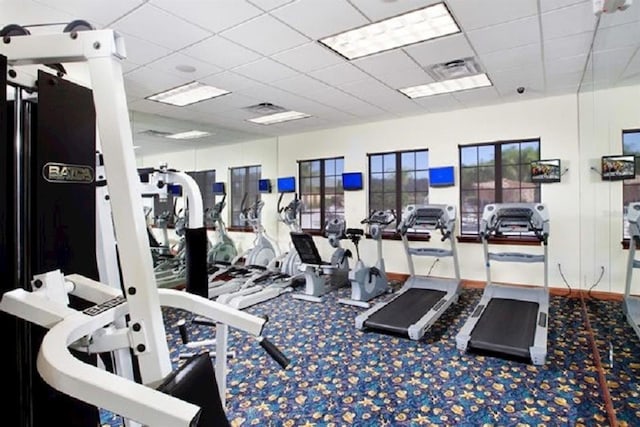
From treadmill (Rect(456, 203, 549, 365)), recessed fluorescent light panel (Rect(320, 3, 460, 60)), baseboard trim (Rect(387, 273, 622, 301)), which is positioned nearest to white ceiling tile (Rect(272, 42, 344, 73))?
recessed fluorescent light panel (Rect(320, 3, 460, 60))

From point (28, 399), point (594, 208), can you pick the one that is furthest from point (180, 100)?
point (594, 208)

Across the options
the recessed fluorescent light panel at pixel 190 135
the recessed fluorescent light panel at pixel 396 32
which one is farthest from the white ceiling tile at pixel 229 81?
the recessed fluorescent light panel at pixel 190 135

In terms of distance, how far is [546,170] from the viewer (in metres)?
5.25

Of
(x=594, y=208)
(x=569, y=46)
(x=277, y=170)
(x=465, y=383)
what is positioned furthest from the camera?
(x=277, y=170)

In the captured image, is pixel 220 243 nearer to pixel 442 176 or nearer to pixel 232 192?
pixel 232 192

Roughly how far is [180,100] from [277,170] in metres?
3.10

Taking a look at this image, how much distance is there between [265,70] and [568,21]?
2.97 meters

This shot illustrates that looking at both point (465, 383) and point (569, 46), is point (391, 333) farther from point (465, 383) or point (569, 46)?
point (569, 46)

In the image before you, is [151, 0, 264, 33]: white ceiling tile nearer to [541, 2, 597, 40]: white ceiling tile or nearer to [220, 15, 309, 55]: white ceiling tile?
[220, 15, 309, 55]: white ceiling tile

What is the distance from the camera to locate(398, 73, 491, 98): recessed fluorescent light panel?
15.1 feet

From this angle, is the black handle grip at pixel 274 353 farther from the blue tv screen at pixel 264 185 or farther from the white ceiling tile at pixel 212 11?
the blue tv screen at pixel 264 185

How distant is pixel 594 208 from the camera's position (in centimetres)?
486

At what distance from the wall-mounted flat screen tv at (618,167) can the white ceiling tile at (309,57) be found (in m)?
3.75

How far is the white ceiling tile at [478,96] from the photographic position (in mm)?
4996
